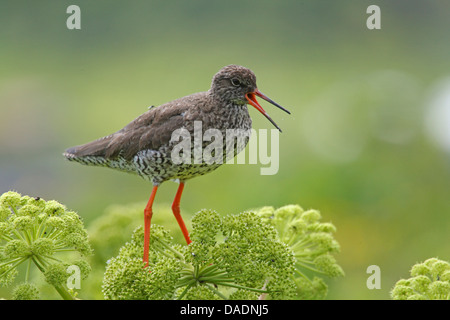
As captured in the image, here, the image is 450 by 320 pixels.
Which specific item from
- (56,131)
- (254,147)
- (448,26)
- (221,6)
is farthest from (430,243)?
(221,6)

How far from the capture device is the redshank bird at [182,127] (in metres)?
3.77

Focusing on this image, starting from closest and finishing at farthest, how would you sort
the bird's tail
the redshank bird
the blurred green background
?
the redshank bird < the bird's tail < the blurred green background

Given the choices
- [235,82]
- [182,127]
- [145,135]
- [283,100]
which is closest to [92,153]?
[145,135]

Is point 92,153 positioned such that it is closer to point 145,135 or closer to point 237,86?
A: point 145,135

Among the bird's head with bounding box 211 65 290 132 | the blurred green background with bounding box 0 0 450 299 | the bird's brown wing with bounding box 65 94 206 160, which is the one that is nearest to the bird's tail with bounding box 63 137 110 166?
the bird's brown wing with bounding box 65 94 206 160

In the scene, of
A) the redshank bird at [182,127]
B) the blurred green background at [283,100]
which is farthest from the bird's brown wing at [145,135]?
the blurred green background at [283,100]

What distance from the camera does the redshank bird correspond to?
377 centimetres

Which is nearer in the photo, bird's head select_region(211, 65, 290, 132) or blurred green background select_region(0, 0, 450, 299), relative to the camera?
bird's head select_region(211, 65, 290, 132)

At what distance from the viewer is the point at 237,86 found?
384 centimetres

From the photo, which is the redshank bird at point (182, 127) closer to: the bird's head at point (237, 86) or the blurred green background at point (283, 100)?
the bird's head at point (237, 86)

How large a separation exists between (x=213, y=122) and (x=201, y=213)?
1.04 meters

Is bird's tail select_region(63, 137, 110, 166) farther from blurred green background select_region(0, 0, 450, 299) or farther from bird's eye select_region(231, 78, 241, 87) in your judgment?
blurred green background select_region(0, 0, 450, 299)

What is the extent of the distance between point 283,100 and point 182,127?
5991 mm

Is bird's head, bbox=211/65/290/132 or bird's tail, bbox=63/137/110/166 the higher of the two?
bird's head, bbox=211/65/290/132
